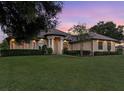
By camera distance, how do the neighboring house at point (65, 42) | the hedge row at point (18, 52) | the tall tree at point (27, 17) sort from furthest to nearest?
1. the neighboring house at point (65, 42)
2. the hedge row at point (18, 52)
3. the tall tree at point (27, 17)

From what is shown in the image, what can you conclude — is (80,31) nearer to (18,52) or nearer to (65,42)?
(65,42)

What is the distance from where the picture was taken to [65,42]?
45.5 m

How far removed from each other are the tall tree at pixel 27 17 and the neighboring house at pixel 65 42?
17.5 meters

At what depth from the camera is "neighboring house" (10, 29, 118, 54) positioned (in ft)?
129

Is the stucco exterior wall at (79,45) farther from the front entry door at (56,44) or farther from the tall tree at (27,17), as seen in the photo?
the tall tree at (27,17)

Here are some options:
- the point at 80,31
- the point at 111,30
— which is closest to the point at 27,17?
the point at 80,31

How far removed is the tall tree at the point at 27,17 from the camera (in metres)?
14.6

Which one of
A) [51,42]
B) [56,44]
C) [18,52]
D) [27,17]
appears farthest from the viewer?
[56,44]

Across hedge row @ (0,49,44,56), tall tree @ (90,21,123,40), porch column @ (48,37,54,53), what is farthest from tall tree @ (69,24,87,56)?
tall tree @ (90,21,123,40)

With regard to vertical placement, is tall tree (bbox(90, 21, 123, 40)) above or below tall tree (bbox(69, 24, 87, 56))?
above

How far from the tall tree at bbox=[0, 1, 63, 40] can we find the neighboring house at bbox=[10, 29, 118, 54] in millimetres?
17491

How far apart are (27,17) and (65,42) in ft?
102

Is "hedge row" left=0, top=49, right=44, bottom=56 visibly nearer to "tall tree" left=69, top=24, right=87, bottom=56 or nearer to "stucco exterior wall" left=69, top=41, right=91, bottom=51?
"tall tree" left=69, top=24, right=87, bottom=56

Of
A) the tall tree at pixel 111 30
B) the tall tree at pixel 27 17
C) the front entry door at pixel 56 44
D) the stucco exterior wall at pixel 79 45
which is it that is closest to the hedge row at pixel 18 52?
the front entry door at pixel 56 44
